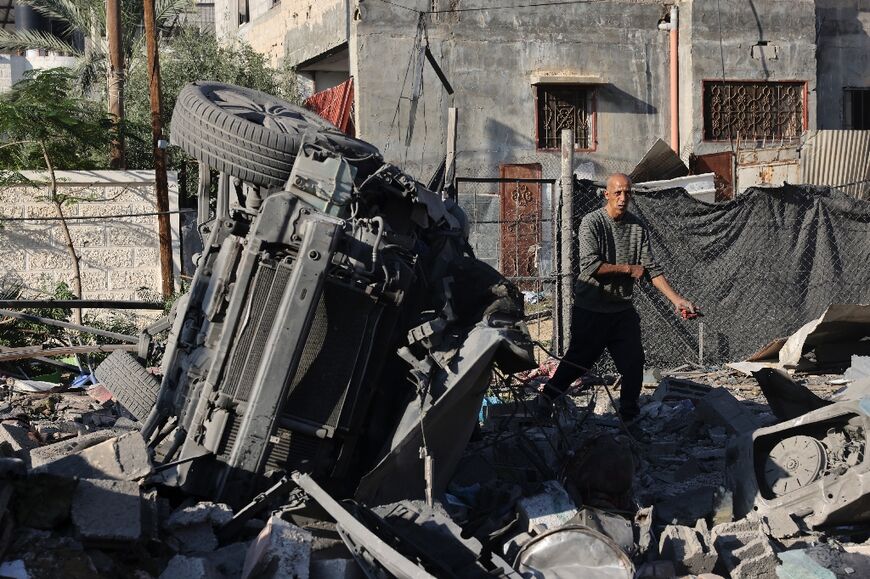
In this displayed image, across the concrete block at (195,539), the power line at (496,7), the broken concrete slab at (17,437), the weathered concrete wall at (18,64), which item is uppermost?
the weathered concrete wall at (18,64)

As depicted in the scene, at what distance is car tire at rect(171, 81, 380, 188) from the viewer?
5.02 m

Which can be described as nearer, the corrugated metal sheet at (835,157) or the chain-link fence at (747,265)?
the chain-link fence at (747,265)

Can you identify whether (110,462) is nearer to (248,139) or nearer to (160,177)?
(248,139)

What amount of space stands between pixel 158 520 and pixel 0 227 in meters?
11.0

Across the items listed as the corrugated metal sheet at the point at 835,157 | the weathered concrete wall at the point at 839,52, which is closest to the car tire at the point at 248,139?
the corrugated metal sheet at the point at 835,157

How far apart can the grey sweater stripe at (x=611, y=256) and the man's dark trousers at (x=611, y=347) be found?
0.07 meters

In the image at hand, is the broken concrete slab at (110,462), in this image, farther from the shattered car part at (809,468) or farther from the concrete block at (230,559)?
the shattered car part at (809,468)

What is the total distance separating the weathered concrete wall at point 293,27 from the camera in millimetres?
19203

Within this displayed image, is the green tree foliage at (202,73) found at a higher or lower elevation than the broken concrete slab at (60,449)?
higher

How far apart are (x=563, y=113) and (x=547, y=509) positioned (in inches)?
593

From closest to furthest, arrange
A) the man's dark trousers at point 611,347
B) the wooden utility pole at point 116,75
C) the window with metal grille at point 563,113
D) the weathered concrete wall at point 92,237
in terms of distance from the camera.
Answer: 1. the man's dark trousers at point 611,347
2. the weathered concrete wall at point 92,237
3. the wooden utility pole at point 116,75
4. the window with metal grille at point 563,113

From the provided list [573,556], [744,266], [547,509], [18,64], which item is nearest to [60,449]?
[547,509]

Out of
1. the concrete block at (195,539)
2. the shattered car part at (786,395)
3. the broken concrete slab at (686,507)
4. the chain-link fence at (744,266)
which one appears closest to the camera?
the concrete block at (195,539)

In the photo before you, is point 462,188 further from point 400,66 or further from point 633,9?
point 633,9
